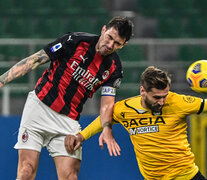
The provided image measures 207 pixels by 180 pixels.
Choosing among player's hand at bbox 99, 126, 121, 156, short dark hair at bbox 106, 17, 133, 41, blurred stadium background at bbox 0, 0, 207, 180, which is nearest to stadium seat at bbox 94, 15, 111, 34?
blurred stadium background at bbox 0, 0, 207, 180

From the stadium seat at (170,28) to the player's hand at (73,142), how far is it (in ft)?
19.7

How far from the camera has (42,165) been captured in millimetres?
4957

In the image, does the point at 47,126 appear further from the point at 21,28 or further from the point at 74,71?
the point at 21,28

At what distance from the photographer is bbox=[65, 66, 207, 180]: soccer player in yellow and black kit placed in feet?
11.7

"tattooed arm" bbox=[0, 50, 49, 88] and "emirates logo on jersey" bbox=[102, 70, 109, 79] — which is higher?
"tattooed arm" bbox=[0, 50, 49, 88]

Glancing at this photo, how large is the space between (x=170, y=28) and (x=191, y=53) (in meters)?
1.27

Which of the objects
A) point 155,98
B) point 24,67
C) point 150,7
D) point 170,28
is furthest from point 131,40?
point 155,98

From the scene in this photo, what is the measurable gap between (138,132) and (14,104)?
406 centimetres

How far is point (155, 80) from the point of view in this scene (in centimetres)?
348

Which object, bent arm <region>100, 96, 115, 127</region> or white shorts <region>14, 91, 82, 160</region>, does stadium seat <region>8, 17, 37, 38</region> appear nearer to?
white shorts <region>14, 91, 82, 160</region>

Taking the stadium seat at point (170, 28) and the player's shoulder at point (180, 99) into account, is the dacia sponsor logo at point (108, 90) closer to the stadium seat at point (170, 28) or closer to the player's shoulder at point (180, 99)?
the player's shoulder at point (180, 99)

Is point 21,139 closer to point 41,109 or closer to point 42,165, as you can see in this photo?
point 41,109

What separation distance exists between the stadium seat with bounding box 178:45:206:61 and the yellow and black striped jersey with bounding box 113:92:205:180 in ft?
16.4

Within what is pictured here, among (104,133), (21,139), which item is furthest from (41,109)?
(104,133)
